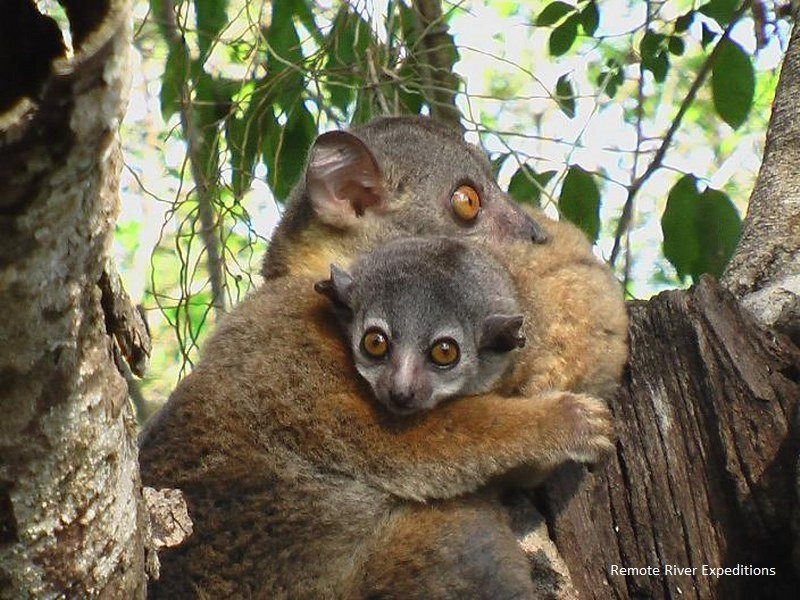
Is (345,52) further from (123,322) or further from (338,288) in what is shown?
(123,322)

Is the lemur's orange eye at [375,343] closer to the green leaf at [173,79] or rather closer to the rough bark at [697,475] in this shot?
the rough bark at [697,475]

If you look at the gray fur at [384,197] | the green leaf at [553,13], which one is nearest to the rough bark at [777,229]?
the gray fur at [384,197]

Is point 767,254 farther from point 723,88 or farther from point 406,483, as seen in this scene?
point 406,483

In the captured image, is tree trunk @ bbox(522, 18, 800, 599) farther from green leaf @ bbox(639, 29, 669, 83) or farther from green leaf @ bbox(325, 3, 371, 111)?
green leaf @ bbox(639, 29, 669, 83)

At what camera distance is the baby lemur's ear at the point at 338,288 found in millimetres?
4098

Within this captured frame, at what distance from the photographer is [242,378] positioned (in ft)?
12.8

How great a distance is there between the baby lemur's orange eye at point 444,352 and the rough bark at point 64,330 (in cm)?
169

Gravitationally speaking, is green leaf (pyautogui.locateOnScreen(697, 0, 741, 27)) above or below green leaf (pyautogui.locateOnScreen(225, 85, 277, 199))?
above

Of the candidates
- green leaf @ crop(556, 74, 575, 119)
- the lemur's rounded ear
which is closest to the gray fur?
the lemur's rounded ear

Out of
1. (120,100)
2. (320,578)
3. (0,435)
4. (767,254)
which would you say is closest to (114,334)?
(0,435)

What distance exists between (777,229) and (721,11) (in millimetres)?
1662

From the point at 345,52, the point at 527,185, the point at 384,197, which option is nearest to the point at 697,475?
the point at 384,197

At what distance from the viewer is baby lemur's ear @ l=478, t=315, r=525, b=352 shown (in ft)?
12.8

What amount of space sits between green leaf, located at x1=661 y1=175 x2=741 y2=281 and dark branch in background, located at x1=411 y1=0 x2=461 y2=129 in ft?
4.98
